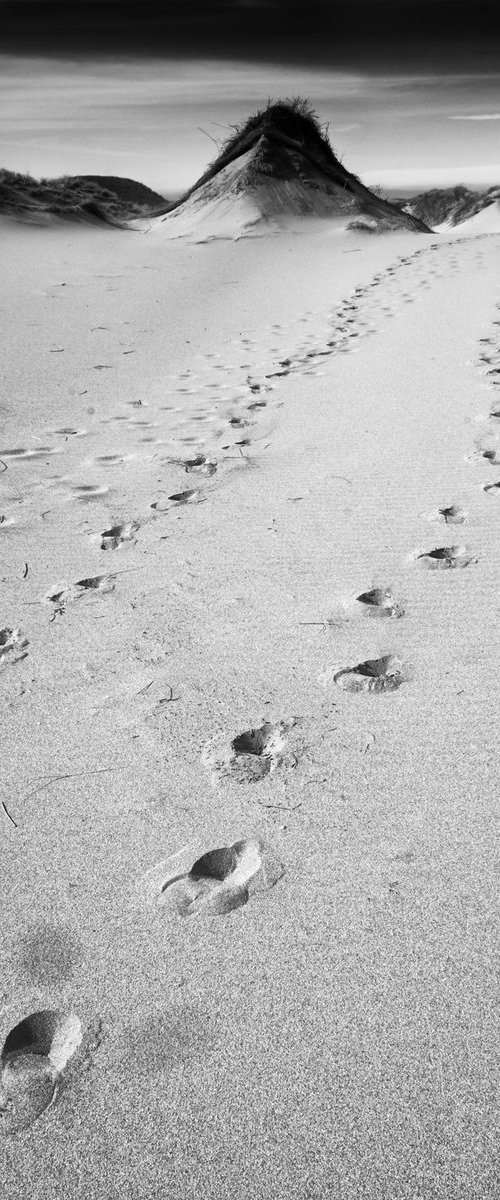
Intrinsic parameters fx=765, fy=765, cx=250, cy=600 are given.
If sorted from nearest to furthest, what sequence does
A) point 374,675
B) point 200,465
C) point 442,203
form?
point 374,675 → point 200,465 → point 442,203

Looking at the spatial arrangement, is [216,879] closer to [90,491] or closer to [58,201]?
[90,491]

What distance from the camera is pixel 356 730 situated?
1.55 m

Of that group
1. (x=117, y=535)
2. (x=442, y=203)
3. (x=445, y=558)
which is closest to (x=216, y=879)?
(x=445, y=558)

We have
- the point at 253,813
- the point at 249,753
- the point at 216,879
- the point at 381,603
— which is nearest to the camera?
A: the point at 216,879

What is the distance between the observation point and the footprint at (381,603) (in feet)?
6.42

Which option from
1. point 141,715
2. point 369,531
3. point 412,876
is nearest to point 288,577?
point 369,531

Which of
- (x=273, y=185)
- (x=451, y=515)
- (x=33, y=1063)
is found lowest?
(x=33, y=1063)

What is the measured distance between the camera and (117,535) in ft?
8.08

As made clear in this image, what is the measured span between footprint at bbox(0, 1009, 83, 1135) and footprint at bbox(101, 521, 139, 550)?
1527 mm

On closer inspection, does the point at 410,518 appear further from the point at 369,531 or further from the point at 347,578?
the point at 347,578

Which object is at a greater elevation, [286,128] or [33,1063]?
[286,128]

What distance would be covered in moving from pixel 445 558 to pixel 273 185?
13.1m

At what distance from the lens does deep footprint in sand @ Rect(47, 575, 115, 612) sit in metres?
2.10

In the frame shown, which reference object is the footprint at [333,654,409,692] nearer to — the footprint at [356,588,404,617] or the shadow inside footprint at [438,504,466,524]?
the footprint at [356,588,404,617]
